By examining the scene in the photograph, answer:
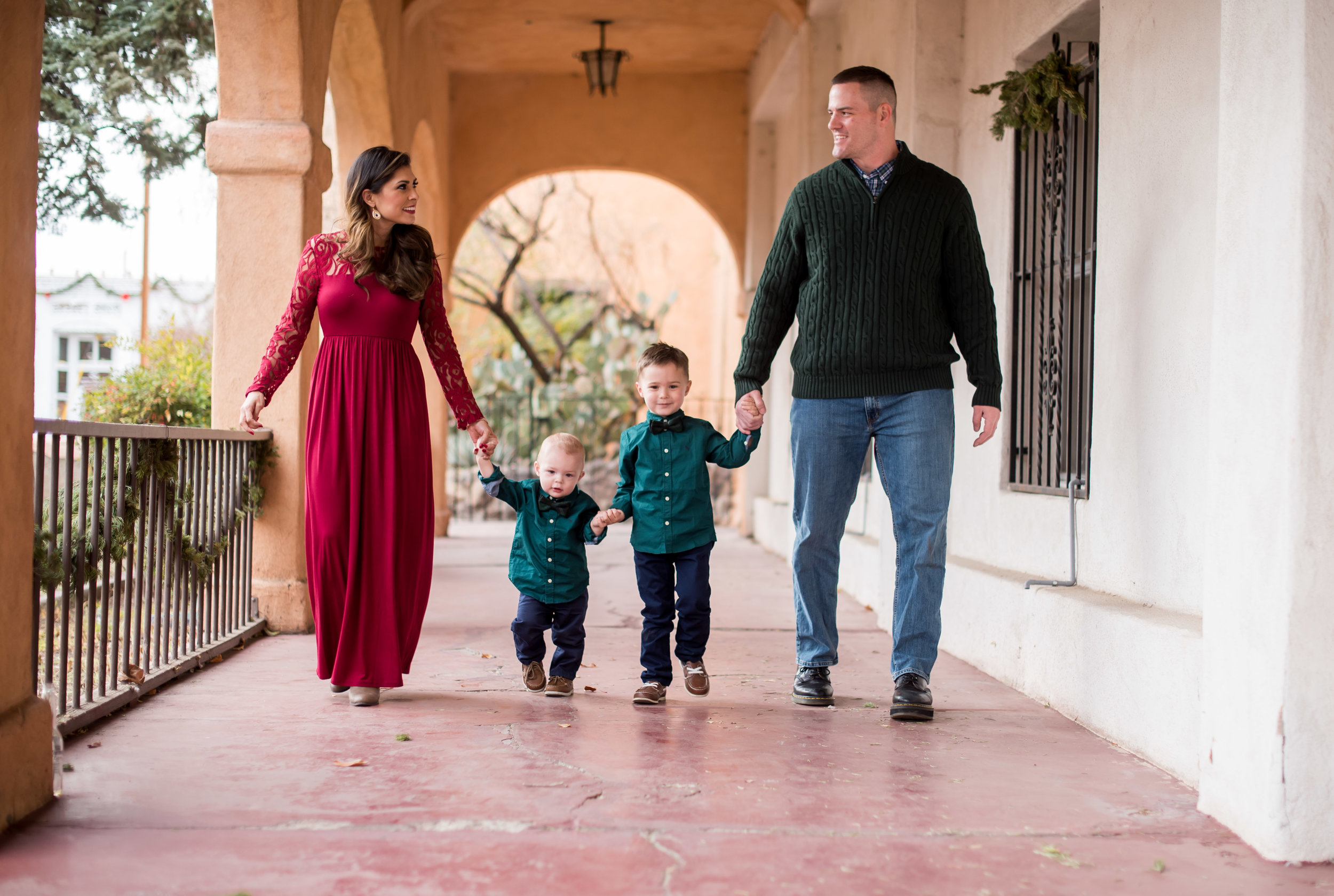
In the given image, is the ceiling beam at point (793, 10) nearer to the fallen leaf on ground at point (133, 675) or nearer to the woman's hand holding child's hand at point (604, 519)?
the woman's hand holding child's hand at point (604, 519)

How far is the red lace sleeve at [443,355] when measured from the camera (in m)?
4.02

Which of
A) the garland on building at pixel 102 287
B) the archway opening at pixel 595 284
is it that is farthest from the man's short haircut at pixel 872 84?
the archway opening at pixel 595 284

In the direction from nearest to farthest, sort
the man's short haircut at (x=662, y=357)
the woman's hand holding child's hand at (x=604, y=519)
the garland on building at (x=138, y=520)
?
the garland on building at (x=138, y=520) → the woman's hand holding child's hand at (x=604, y=519) → the man's short haircut at (x=662, y=357)

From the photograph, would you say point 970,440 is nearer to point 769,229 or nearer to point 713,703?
point 713,703

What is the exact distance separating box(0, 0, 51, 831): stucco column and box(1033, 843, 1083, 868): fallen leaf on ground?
2239mm

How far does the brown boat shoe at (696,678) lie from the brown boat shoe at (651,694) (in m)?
0.14

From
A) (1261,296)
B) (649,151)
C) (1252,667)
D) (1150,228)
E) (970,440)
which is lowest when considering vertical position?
(1252,667)

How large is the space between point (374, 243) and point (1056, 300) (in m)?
2.63

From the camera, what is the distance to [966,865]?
7.80 feet

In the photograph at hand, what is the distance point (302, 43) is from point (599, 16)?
17.3ft

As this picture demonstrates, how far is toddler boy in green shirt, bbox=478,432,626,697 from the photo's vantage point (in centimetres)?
389

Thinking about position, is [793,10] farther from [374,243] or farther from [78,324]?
[78,324]

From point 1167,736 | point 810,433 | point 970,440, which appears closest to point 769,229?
point 970,440

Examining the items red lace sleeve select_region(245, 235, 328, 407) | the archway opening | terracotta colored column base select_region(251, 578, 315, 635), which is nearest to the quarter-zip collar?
red lace sleeve select_region(245, 235, 328, 407)
